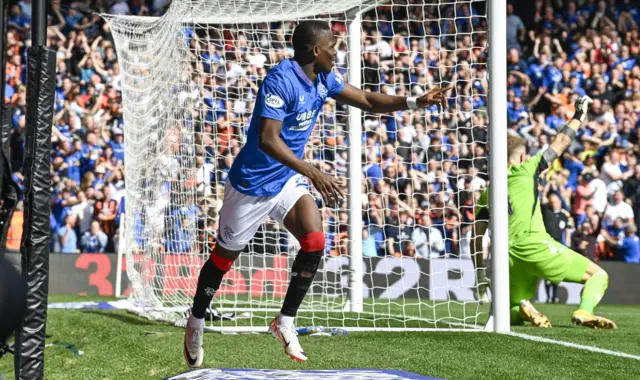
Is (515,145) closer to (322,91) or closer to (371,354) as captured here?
(371,354)

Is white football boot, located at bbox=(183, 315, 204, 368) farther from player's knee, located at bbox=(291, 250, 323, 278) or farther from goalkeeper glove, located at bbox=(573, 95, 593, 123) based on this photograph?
goalkeeper glove, located at bbox=(573, 95, 593, 123)

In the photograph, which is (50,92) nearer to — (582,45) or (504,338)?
(504,338)

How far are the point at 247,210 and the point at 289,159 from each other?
0.70 meters

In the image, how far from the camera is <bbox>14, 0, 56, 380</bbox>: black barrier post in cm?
489

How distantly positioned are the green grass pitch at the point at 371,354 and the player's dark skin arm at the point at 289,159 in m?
1.38

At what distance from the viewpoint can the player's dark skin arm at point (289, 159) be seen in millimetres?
5746

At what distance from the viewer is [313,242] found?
6375 millimetres

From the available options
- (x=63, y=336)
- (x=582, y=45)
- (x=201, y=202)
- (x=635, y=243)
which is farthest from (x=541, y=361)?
(x=582, y=45)

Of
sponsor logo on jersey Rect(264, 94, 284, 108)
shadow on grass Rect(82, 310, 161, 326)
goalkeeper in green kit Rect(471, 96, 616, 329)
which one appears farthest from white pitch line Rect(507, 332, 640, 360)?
shadow on grass Rect(82, 310, 161, 326)

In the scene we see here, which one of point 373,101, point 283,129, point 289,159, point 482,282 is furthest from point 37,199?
point 482,282

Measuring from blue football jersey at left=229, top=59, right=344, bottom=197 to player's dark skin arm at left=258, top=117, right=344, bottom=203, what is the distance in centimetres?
16

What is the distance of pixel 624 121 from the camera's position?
19.5 m

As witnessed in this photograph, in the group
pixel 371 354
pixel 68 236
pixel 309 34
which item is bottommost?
pixel 371 354

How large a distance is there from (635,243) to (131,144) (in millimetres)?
9821
